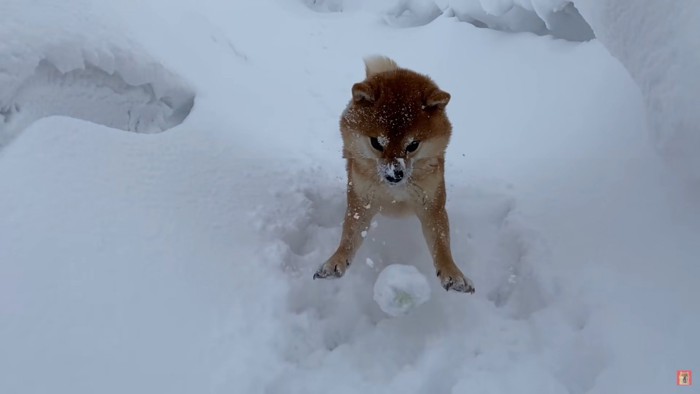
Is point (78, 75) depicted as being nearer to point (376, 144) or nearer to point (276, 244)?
point (276, 244)

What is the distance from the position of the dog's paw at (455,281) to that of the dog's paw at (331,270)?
1.60 ft

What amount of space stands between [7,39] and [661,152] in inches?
145

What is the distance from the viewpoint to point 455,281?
96.7 inches

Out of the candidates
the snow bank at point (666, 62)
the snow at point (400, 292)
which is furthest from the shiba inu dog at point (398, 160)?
the snow bank at point (666, 62)

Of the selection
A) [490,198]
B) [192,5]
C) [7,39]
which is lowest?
[192,5]

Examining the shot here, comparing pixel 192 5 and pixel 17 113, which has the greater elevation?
pixel 17 113

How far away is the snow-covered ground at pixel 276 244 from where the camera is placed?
213 cm

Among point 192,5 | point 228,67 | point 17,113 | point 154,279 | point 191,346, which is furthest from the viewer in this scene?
point 192,5

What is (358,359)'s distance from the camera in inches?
91.6

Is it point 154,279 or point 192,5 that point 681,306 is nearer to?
point 154,279

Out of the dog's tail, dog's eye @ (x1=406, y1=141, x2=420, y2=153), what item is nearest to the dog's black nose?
dog's eye @ (x1=406, y1=141, x2=420, y2=153)

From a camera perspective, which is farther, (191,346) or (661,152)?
(661,152)

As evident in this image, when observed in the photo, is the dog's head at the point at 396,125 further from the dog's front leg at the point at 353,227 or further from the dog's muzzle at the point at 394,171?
the dog's front leg at the point at 353,227

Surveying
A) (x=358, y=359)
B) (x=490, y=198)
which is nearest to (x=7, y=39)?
(x=358, y=359)
